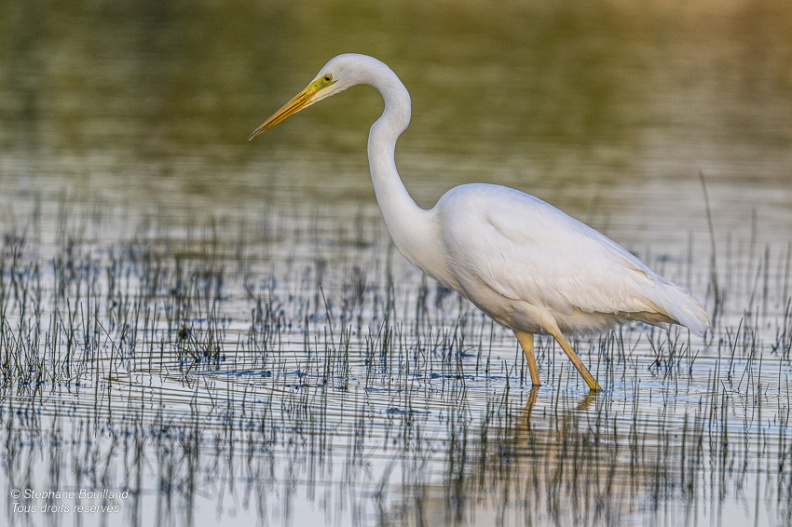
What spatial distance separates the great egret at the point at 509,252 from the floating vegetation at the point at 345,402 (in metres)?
0.56

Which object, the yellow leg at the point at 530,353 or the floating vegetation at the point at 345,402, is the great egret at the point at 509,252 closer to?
the yellow leg at the point at 530,353

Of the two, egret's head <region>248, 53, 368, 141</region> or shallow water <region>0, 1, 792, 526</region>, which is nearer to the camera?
shallow water <region>0, 1, 792, 526</region>

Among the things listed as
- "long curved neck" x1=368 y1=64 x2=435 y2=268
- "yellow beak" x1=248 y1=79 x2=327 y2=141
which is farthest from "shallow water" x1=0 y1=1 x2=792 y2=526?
"yellow beak" x1=248 y1=79 x2=327 y2=141

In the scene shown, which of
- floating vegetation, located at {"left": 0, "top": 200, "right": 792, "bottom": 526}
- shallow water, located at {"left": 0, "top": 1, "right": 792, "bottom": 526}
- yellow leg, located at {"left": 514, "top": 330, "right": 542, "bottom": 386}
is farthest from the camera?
yellow leg, located at {"left": 514, "top": 330, "right": 542, "bottom": 386}

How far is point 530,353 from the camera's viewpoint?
956cm

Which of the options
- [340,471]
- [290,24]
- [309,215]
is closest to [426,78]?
[290,24]

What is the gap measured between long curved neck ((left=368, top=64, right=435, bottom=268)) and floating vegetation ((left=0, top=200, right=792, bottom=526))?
991mm

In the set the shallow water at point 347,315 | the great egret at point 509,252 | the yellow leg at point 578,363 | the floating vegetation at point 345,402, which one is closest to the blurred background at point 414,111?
the shallow water at point 347,315

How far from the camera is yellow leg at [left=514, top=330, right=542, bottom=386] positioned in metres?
9.44

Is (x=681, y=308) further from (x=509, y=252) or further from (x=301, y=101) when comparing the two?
(x=301, y=101)

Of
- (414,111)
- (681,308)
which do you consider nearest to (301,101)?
(681,308)

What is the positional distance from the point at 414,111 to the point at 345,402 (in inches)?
640

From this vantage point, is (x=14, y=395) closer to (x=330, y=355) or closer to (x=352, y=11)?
(x=330, y=355)

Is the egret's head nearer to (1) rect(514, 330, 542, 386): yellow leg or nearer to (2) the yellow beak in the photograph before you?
(2) the yellow beak
